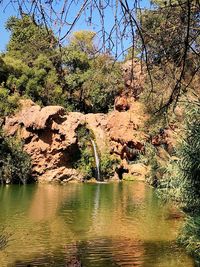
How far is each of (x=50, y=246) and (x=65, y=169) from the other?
759 inches

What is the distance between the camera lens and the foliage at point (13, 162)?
2641 cm

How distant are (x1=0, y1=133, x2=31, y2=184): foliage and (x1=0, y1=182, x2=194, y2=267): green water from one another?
22.7ft

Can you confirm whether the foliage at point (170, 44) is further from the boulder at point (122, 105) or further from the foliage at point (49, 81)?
the foliage at point (49, 81)

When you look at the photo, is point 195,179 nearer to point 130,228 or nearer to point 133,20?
point 130,228

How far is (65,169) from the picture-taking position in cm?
2933

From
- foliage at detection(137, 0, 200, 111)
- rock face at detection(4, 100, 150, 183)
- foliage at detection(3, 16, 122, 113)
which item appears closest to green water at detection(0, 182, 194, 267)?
foliage at detection(137, 0, 200, 111)

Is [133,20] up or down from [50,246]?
up

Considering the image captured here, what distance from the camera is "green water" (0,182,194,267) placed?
9031 millimetres

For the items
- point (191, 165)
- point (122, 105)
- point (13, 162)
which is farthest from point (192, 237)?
point (122, 105)

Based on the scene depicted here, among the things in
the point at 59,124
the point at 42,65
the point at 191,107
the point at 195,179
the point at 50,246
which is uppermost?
the point at 42,65

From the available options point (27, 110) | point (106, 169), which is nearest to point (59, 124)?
point (27, 110)

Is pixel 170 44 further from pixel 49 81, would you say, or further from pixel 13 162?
pixel 49 81

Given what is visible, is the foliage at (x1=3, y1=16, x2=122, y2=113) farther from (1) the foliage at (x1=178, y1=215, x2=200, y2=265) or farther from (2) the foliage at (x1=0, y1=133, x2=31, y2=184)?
(1) the foliage at (x1=178, y1=215, x2=200, y2=265)

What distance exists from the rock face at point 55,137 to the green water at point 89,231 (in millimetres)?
9098
